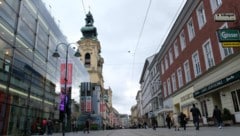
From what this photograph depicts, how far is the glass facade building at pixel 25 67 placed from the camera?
21672mm

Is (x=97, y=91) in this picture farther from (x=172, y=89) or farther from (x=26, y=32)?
(x=26, y=32)

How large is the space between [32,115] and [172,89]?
21.0m

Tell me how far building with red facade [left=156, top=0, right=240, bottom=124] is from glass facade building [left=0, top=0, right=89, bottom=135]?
17.5 metres

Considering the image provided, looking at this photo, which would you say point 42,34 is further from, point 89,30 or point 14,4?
point 89,30

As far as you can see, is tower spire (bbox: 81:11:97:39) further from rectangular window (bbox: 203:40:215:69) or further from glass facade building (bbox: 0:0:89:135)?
rectangular window (bbox: 203:40:215:69)

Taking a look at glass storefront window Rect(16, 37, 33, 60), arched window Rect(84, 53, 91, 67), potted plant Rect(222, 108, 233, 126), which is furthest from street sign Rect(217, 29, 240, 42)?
arched window Rect(84, 53, 91, 67)

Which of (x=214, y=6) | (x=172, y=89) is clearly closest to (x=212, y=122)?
(x=214, y=6)

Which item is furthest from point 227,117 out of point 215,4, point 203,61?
point 215,4

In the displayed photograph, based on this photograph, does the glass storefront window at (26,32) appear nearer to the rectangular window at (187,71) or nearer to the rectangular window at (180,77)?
the rectangular window at (187,71)

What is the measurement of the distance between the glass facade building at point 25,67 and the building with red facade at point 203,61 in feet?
57.4

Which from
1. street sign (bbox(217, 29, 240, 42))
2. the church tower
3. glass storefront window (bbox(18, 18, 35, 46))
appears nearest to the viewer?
street sign (bbox(217, 29, 240, 42))

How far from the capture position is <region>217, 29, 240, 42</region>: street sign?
1516 cm

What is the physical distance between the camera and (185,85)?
3123cm

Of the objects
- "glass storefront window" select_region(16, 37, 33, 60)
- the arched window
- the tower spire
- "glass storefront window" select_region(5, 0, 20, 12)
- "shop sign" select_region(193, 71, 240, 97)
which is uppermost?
the tower spire
